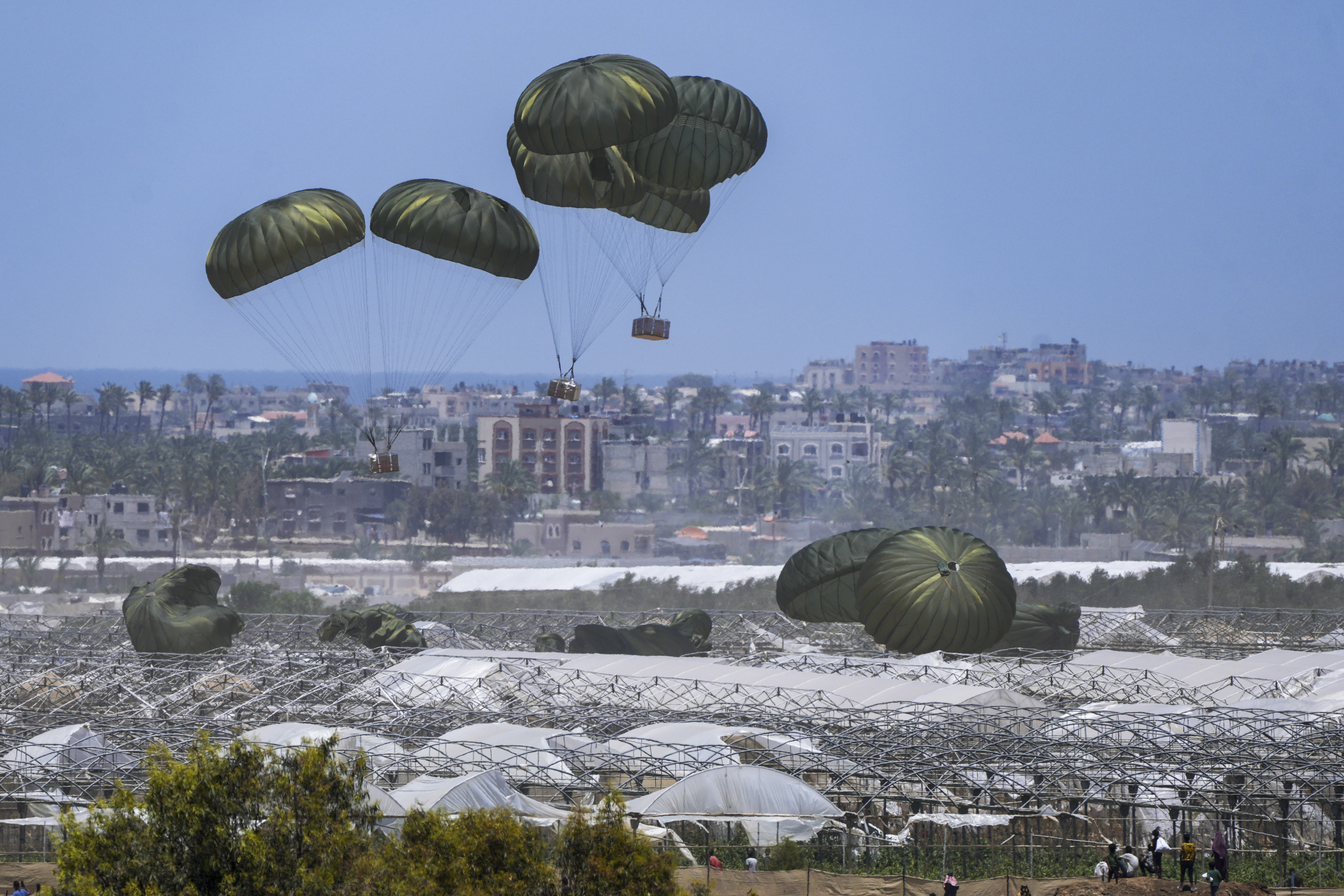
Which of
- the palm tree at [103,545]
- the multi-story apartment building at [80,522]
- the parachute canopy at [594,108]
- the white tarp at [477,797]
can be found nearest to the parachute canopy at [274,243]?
the parachute canopy at [594,108]

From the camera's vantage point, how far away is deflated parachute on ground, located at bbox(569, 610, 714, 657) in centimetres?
5431

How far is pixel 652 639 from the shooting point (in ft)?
183

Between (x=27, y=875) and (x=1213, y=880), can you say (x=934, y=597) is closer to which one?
(x=1213, y=880)

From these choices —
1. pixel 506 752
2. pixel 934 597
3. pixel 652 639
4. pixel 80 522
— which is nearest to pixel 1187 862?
pixel 506 752

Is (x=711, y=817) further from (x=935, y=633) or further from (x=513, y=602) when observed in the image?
(x=513, y=602)

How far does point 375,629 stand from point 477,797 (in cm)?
2512

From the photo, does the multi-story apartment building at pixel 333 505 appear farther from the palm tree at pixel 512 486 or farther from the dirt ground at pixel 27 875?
the dirt ground at pixel 27 875

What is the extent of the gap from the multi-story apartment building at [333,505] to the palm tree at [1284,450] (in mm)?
97897

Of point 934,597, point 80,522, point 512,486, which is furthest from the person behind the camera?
point 512,486

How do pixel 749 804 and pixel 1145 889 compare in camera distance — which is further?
pixel 749 804

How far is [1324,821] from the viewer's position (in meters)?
33.3

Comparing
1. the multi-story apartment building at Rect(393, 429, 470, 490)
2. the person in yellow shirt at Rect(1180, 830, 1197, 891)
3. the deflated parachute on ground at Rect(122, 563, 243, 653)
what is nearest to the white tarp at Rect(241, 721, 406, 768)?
the deflated parachute on ground at Rect(122, 563, 243, 653)

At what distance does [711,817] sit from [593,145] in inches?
634

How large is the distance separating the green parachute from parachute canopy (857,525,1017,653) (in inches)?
0.7
